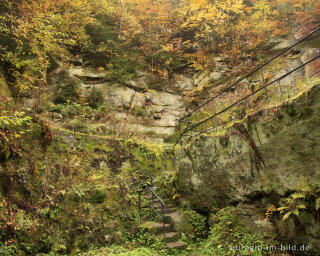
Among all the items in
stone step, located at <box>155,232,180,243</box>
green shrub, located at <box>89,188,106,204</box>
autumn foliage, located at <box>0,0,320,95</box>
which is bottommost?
stone step, located at <box>155,232,180,243</box>

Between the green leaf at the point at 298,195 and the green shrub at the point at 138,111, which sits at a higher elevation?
the green shrub at the point at 138,111

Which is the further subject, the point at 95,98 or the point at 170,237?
the point at 95,98

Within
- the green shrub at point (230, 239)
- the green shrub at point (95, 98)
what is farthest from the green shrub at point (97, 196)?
the green shrub at point (95, 98)

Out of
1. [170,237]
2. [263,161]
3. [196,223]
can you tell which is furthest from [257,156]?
[170,237]

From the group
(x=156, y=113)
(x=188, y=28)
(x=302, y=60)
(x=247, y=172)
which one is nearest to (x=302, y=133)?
(x=247, y=172)

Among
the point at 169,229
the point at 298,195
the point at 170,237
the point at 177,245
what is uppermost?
the point at 298,195

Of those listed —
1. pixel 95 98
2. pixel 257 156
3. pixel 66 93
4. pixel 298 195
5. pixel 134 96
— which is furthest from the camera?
pixel 134 96

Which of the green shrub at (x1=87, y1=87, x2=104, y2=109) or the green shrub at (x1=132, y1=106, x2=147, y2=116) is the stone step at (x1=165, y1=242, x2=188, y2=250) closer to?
the green shrub at (x1=132, y1=106, x2=147, y2=116)

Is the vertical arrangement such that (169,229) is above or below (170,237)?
above

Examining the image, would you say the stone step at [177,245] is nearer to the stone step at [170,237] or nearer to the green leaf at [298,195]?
the stone step at [170,237]

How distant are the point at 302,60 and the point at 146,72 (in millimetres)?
10349

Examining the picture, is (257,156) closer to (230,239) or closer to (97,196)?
(230,239)

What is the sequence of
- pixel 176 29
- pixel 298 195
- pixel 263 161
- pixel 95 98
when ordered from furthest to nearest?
pixel 176 29 < pixel 95 98 < pixel 263 161 < pixel 298 195

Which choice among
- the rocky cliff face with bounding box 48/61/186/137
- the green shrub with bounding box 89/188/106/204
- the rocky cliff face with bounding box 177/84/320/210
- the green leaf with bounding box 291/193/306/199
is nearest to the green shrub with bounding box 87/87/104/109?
the rocky cliff face with bounding box 48/61/186/137
